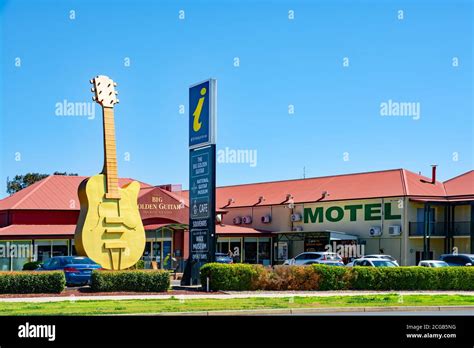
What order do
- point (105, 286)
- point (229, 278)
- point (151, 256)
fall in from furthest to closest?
point (151, 256), point (229, 278), point (105, 286)

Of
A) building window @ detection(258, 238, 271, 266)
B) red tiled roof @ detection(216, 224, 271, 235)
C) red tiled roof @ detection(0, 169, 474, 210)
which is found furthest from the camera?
building window @ detection(258, 238, 271, 266)

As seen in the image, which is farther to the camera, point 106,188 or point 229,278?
point 106,188

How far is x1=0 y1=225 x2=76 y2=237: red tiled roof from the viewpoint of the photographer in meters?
47.3

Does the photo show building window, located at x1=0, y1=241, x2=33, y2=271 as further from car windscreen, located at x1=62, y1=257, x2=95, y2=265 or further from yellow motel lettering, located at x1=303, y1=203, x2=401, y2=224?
yellow motel lettering, located at x1=303, y1=203, x2=401, y2=224

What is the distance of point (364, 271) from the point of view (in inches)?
1200

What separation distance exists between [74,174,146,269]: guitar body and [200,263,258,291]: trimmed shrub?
182 inches

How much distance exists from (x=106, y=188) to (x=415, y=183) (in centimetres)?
2942

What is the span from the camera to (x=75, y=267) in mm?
31844

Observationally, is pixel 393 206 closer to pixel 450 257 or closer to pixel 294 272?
pixel 450 257

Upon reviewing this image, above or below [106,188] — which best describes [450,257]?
below

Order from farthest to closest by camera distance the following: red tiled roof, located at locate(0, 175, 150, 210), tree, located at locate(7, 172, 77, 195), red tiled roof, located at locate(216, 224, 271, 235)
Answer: tree, located at locate(7, 172, 77, 195) → red tiled roof, located at locate(216, 224, 271, 235) → red tiled roof, located at locate(0, 175, 150, 210)

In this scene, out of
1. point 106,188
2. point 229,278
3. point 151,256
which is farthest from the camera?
point 151,256

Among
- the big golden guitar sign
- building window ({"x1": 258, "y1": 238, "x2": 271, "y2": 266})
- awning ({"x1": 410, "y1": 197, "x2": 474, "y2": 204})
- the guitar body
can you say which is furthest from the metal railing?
the guitar body
